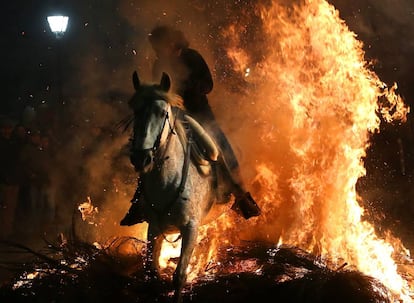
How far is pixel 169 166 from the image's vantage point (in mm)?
5637

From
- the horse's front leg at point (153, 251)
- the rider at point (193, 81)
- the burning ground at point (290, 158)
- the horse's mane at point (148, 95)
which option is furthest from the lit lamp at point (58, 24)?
the horse's front leg at point (153, 251)

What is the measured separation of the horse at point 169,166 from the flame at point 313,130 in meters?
2.82

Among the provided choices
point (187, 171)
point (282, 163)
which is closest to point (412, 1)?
point (282, 163)

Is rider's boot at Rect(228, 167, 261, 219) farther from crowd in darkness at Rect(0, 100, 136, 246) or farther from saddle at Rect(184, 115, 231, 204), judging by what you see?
crowd in darkness at Rect(0, 100, 136, 246)

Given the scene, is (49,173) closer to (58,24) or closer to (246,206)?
(58,24)

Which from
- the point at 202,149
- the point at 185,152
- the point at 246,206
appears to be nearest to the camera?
the point at 185,152

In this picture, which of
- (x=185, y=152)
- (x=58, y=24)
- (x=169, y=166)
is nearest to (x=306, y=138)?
(x=185, y=152)

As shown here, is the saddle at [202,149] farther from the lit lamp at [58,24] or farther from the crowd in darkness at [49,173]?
the lit lamp at [58,24]

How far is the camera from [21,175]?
10805mm

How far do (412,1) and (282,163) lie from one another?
530 centimetres

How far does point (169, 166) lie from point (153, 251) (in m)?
1.25

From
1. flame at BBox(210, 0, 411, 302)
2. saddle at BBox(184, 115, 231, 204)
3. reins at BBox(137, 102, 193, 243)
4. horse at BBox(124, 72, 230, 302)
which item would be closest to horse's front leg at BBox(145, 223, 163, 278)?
horse at BBox(124, 72, 230, 302)

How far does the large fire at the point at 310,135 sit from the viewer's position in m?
8.16

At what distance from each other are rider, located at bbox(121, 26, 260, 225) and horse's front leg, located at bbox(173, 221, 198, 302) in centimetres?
147
